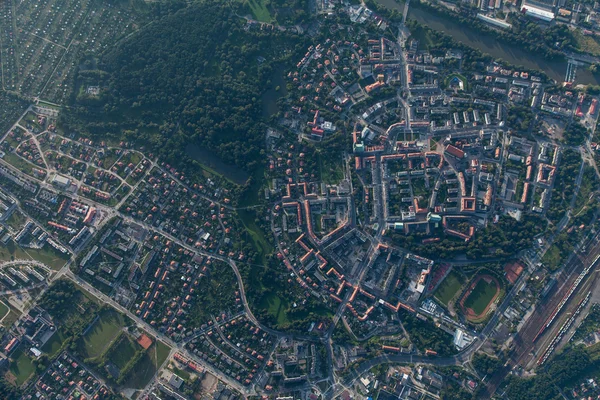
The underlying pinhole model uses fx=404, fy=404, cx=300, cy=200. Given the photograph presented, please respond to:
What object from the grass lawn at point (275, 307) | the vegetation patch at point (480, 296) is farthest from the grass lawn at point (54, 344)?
the vegetation patch at point (480, 296)

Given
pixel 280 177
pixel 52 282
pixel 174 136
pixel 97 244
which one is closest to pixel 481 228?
pixel 280 177

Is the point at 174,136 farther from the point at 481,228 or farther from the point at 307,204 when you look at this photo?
the point at 481,228

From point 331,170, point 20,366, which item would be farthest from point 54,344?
point 331,170

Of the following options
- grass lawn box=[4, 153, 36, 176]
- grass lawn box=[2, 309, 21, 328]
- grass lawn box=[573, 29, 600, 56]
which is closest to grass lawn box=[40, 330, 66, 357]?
grass lawn box=[2, 309, 21, 328]

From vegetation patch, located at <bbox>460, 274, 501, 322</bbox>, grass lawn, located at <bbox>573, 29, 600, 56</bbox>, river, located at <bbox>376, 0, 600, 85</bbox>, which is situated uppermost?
grass lawn, located at <bbox>573, 29, 600, 56</bbox>

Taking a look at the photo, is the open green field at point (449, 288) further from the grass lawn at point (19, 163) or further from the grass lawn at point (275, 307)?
the grass lawn at point (19, 163)

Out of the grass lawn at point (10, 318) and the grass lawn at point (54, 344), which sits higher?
the grass lawn at point (10, 318)

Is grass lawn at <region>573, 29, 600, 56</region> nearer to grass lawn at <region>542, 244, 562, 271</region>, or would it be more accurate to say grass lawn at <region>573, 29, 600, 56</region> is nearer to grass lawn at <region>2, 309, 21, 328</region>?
grass lawn at <region>542, 244, 562, 271</region>

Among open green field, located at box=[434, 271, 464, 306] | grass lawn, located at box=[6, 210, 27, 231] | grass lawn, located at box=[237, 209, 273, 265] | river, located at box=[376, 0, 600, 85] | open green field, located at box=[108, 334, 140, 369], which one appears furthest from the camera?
river, located at box=[376, 0, 600, 85]
